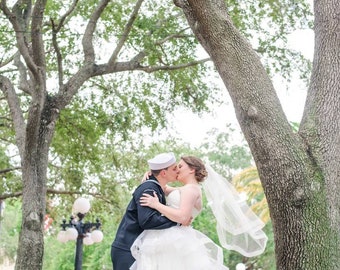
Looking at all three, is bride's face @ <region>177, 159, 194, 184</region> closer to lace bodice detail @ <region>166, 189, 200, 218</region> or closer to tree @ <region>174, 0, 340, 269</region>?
lace bodice detail @ <region>166, 189, 200, 218</region>

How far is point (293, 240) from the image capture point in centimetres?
566

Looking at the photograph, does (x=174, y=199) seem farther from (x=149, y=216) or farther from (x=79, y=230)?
(x=79, y=230)

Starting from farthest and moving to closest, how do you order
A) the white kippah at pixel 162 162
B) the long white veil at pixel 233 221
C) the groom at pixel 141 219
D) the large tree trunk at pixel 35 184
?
the large tree trunk at pixel 35 184 < the long white veil at pixel 233 221 < the white kippah at pixel 162 162 < the groom at pixel 141 219

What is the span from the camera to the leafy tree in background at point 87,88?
1198 cm

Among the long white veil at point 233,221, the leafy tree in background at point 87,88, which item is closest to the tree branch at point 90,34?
the leafy tree in background at point 87,88

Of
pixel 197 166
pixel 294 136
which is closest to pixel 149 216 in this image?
pixel 197 166

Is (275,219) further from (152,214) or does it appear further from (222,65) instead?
(222,65)

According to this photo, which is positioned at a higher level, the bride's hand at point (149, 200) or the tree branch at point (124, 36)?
the tree branch at point (124, 36)

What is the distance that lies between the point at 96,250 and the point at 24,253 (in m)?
20.7

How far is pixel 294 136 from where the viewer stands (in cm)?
589

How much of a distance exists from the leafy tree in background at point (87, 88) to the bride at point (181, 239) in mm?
5860

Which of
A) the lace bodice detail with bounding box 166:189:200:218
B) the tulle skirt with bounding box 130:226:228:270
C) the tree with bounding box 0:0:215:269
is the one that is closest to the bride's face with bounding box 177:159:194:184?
the lace bodice detail with bounding box 166:189:200:218

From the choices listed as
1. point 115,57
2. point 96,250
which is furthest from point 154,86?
point 96,250

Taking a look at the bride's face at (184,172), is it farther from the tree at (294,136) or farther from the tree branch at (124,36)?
the tree branch at (124,36)
